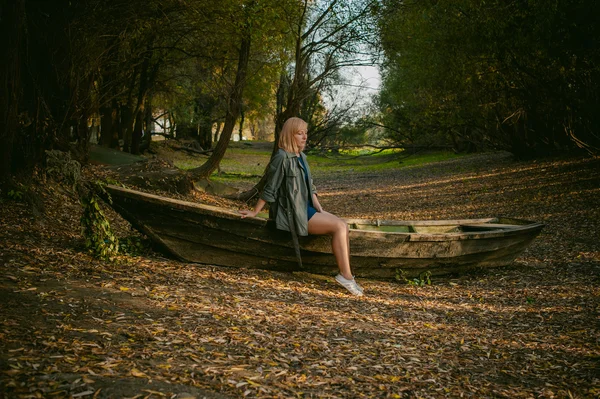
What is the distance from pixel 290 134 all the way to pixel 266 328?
236 cm

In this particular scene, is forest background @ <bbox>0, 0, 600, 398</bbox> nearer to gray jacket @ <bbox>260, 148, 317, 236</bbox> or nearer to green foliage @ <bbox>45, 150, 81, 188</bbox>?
green foliage @ <bbox>45, 150, 81, 188</bbox>

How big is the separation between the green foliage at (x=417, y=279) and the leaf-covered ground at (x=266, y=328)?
148 millimetres

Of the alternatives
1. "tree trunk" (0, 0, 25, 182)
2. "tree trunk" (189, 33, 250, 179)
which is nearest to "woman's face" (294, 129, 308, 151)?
"tree trunk" (0, 0, 25, 182)

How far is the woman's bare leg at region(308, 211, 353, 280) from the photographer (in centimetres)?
625

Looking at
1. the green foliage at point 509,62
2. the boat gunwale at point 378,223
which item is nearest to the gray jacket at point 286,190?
the boat gunwale at point 378,223

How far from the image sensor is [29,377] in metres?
3.18

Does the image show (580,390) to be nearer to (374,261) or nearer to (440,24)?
(374,261)

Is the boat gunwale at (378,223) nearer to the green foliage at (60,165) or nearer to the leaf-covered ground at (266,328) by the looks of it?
the leaf-covered ground at (266,328)

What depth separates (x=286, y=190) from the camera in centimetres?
619

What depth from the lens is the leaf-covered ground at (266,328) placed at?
11.8ft

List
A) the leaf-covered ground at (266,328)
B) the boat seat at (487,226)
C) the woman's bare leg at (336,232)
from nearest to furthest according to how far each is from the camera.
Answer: the leaf-covered ground at (266,328), the woman's bare leg at (336,232), the boat seat at (487,226)

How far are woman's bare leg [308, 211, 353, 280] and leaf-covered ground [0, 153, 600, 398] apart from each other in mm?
375

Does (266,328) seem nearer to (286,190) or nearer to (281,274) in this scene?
(286,190)

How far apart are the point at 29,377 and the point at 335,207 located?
12.8 meters
